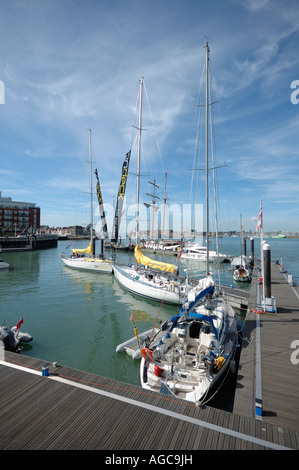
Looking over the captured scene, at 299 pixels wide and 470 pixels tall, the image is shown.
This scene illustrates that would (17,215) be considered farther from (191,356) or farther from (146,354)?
(191,356)

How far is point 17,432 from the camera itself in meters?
5.38

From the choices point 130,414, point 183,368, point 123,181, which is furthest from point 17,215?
point 130,414

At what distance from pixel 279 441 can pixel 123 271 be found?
2267cm

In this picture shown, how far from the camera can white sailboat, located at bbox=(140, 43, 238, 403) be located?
791 centimetres

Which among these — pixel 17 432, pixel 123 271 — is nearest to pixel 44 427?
pixel 17 432

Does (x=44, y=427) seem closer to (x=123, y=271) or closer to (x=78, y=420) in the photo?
(x=78, y=420)

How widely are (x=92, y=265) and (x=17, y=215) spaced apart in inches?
3683

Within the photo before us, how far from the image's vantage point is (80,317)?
17.3 meters

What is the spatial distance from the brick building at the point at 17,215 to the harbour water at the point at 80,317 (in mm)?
85345

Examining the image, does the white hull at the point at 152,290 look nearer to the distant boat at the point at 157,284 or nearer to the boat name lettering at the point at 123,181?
the distant boat at the point at 157,284

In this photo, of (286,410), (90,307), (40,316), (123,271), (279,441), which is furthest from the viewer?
(123,271)

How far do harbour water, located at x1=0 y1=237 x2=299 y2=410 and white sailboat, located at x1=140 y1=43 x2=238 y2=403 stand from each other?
195 cm
